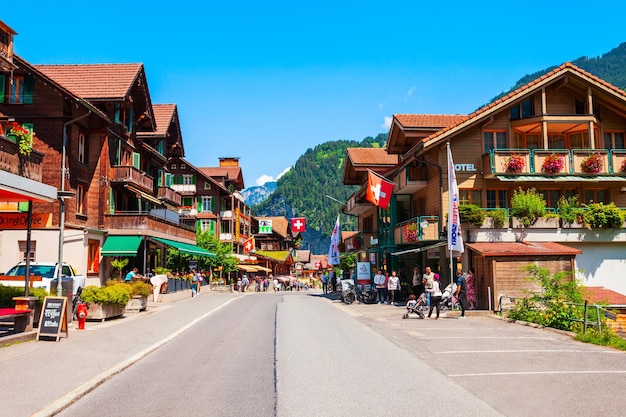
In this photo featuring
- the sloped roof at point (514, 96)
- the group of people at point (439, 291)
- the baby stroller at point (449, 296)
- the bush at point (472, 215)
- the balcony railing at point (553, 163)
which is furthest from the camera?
the sloped roof at point (514, 96)

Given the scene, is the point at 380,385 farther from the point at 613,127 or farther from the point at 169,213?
the point at 169,213

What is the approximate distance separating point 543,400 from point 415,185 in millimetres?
24397

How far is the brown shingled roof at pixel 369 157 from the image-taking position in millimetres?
43934

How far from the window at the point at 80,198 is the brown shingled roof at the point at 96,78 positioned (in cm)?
534

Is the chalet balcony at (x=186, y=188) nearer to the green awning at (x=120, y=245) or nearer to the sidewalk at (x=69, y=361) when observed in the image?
the green awning at (x=120, y=245)

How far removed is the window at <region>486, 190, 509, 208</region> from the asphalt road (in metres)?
13.8

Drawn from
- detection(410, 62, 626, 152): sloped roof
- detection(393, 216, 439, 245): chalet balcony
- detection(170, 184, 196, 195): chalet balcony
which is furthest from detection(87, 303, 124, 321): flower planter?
detection(170, 184, 196, 195): chalet balcony

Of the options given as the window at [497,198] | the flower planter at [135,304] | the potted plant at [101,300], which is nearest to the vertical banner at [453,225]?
the window at [497,198]

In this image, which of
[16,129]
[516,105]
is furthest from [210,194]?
[16,129]

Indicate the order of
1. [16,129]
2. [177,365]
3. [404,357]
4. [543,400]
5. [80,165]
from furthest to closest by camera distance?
[80,165] < [16,129] < [404,357] < [177,365] < [543,400]

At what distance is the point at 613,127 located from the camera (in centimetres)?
3102

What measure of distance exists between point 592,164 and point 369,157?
18718 mm

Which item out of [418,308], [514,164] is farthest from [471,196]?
[418,308]

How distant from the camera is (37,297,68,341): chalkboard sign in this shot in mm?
14188
